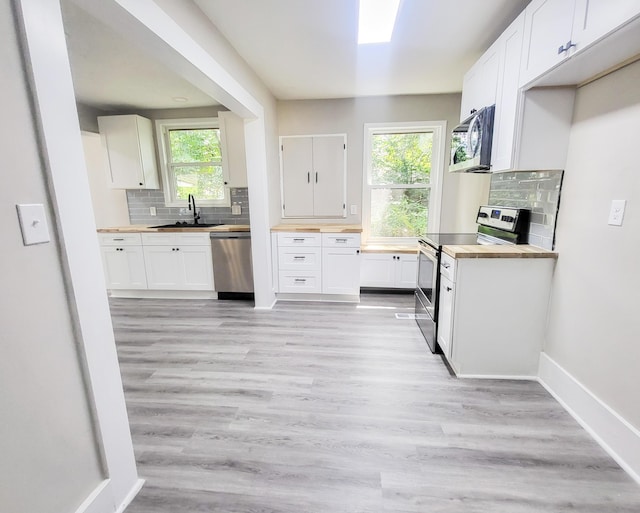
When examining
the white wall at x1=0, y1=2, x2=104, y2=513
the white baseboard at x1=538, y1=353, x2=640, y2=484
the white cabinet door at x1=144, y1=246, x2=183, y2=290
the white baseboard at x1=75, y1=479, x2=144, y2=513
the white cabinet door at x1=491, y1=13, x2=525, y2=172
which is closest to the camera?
the white wall at x1=0, y1=2, x2=104, y2=513

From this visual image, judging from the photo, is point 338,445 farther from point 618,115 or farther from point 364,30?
point 364,30

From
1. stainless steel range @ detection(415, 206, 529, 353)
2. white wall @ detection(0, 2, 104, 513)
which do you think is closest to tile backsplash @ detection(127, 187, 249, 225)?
stainless steel range @ detection(415, 206, 529, 353)

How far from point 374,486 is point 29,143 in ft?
5.90

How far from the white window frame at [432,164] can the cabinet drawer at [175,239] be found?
203cm

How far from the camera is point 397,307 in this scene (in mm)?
3344

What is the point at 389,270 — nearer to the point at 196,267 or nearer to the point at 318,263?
the point at 318,263

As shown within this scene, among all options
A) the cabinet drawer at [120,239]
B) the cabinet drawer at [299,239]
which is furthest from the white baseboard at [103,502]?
the cabinet drawer at [120,239]

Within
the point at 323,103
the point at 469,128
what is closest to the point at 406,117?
the point at 323,103

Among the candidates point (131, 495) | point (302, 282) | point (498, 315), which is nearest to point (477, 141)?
point (498, 315)

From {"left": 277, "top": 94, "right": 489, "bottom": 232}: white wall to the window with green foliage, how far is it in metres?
0.13

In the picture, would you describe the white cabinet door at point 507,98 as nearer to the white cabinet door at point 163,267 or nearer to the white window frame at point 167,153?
the white window frame at point 167,153

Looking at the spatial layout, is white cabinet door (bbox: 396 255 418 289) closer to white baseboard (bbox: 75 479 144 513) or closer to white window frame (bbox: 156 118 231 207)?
white window frame (bbox: 156 118 231 207)

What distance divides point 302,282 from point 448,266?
5.91 ft

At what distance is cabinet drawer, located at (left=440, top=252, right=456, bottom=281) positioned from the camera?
2039 mm
